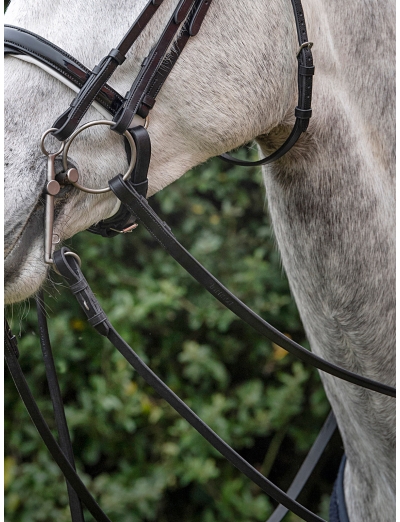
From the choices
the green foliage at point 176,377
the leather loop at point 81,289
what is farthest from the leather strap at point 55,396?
the green foliage at point 176,377

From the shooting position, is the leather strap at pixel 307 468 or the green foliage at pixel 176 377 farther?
the green foliage at pixel 176 377

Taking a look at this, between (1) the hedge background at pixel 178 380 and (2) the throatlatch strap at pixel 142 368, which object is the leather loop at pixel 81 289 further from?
(1) the hedge background at pixel 178 380

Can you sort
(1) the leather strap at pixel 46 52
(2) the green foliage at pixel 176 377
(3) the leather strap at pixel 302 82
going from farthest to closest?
(2) the green foliage at pixel 176 377, (3) the leather strap at pixel 302 82, (1) the leather strap at pixel 46 52

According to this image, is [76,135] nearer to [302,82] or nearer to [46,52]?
[46,52]

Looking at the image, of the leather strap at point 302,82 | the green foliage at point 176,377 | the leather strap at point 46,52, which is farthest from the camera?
the green foliage at point 176,377

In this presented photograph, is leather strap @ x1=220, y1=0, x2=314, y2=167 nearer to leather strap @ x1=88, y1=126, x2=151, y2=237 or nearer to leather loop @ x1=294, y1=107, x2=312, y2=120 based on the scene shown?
leather loop @ x1=294, y1=107, x2=312, y2=120

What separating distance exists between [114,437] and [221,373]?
1.75 feet

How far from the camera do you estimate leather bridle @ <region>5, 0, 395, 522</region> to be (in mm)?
874

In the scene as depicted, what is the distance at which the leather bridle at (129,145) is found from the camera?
2.87 ft

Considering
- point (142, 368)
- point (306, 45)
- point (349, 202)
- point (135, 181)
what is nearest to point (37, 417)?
point (142, 368)

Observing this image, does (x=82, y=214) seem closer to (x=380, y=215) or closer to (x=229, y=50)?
(x=229, y=50)

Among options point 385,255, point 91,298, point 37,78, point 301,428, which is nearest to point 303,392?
point 301,428

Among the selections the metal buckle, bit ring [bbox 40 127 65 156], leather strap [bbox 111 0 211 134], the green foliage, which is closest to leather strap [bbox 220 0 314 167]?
the metal buckle

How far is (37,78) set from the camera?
890mm
